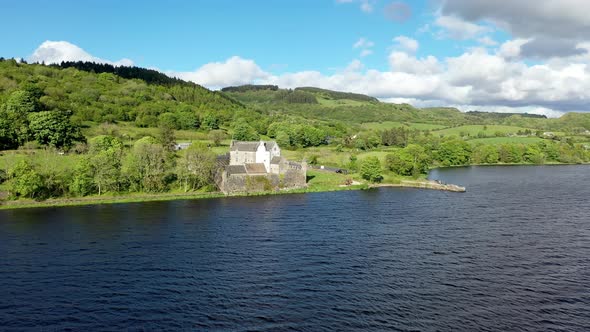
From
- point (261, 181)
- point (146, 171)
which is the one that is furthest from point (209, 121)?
point (146, 171)

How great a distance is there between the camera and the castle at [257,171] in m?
81.7

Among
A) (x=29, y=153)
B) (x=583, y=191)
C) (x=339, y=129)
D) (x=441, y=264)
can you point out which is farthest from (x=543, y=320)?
(x=339, y=129)

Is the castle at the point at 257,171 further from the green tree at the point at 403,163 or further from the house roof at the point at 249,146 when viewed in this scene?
the green tree at the point at 403,163

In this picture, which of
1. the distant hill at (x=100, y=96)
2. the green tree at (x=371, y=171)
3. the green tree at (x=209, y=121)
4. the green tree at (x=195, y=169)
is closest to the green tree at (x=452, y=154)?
the green tree at (x=371, y=171)

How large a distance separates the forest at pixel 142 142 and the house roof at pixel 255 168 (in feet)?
24.2

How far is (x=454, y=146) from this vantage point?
152375 mm

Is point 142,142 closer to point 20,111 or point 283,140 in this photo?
point 20,111

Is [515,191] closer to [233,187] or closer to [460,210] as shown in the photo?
[460,210]

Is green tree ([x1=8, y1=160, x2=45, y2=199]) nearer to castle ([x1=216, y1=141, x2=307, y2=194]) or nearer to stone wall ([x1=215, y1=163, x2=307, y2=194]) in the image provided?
stone wall ([x1=215, y1=163, x2=307, y2=194])

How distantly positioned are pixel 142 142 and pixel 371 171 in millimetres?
52878

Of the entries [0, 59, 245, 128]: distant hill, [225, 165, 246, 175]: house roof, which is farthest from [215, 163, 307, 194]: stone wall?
[0, 59, 245, 128]: distant hill

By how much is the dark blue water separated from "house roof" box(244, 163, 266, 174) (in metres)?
19.0

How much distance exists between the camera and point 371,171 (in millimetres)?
95875

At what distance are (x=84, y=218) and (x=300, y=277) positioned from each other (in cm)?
3767
